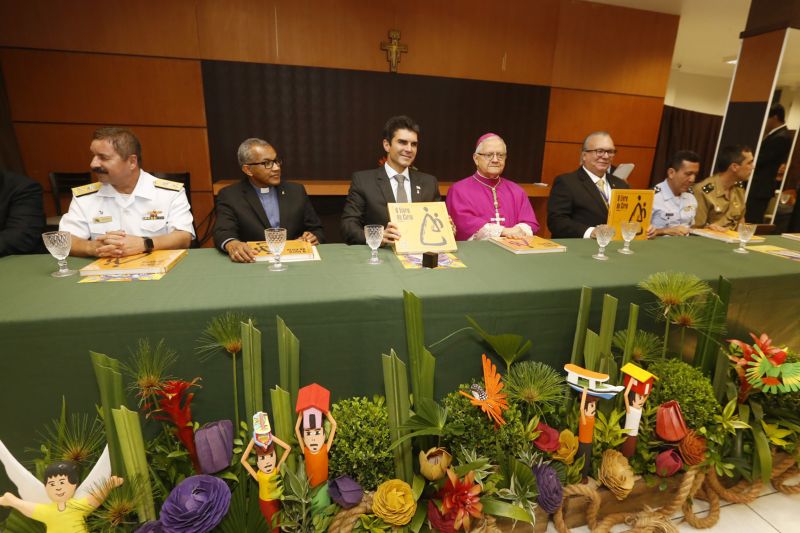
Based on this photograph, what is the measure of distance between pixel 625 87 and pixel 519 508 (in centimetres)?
501

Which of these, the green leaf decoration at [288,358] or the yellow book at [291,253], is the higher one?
the yellow book at [291,253]

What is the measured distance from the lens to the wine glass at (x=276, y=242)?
1.38 metres

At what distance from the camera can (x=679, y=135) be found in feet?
22.5

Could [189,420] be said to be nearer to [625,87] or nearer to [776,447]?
[776,447]

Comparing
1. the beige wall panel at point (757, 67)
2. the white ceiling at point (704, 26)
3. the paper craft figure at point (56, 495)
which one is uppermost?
the white ceiling at point (704, 26)

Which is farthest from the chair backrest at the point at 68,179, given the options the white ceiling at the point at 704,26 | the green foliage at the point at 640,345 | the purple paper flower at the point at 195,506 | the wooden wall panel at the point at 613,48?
the white ceiling at the point at 704,26

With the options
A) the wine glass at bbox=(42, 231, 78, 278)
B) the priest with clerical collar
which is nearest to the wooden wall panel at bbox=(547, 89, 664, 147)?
the priest with clerical collar

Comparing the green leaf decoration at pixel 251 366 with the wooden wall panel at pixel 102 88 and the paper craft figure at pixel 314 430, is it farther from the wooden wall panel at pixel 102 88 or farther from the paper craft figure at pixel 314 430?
the wooden wall panel at pixel 102 88

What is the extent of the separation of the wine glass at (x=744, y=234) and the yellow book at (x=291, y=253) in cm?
184

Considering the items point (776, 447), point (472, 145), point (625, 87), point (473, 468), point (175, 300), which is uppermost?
point (625, 87)

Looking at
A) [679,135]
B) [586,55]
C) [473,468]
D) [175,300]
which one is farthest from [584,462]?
[679,135]

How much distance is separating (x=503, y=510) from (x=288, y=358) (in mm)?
701

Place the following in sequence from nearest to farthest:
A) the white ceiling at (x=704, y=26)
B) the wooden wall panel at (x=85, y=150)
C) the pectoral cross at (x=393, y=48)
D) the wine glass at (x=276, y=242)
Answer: the wine glass at (x=276, y=242) < the wooden wall panel at (x=85, y=150) < the pectoral cross at (x=393, y=48) < the white ceiling at (x=704, y=26)

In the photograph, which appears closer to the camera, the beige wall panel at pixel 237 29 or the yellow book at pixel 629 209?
Result: the yellow book at pixel 629 209
